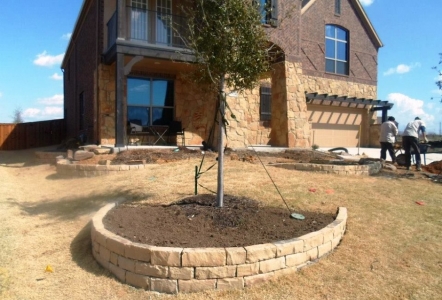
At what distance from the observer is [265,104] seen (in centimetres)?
1553

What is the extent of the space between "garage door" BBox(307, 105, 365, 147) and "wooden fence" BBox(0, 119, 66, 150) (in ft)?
47.9

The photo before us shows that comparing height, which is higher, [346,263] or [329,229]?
[329,229]

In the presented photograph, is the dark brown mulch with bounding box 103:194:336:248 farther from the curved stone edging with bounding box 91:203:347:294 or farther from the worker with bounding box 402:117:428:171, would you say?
the worker with bounding box 402:117:428:171

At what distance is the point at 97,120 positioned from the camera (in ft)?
39.7

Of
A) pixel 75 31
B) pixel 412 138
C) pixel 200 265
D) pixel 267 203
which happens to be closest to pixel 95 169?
pixel 267 203

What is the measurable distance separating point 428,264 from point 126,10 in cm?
1091

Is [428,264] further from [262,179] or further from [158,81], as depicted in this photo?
[158,81]

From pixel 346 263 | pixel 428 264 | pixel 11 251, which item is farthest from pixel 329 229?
pixel 11 251

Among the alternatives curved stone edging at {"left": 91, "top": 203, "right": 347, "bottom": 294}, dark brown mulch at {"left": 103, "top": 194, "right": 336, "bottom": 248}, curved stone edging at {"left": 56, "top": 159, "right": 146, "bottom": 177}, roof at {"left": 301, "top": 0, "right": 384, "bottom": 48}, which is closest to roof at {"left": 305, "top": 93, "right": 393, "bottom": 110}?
roof at {"left": 301, "top": 0, "right": 384, "bottom": 48}

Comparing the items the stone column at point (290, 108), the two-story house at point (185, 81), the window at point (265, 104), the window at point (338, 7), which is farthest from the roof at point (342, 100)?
the window at point (338, 7)

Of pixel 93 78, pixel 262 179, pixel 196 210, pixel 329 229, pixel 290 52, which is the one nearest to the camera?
pixel 329 229

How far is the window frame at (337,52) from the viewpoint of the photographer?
18.1 metres

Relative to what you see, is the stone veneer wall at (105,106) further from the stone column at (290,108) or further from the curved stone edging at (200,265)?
the curved stone edging at (200,265)

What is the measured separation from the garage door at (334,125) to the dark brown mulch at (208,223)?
43.0 feet
